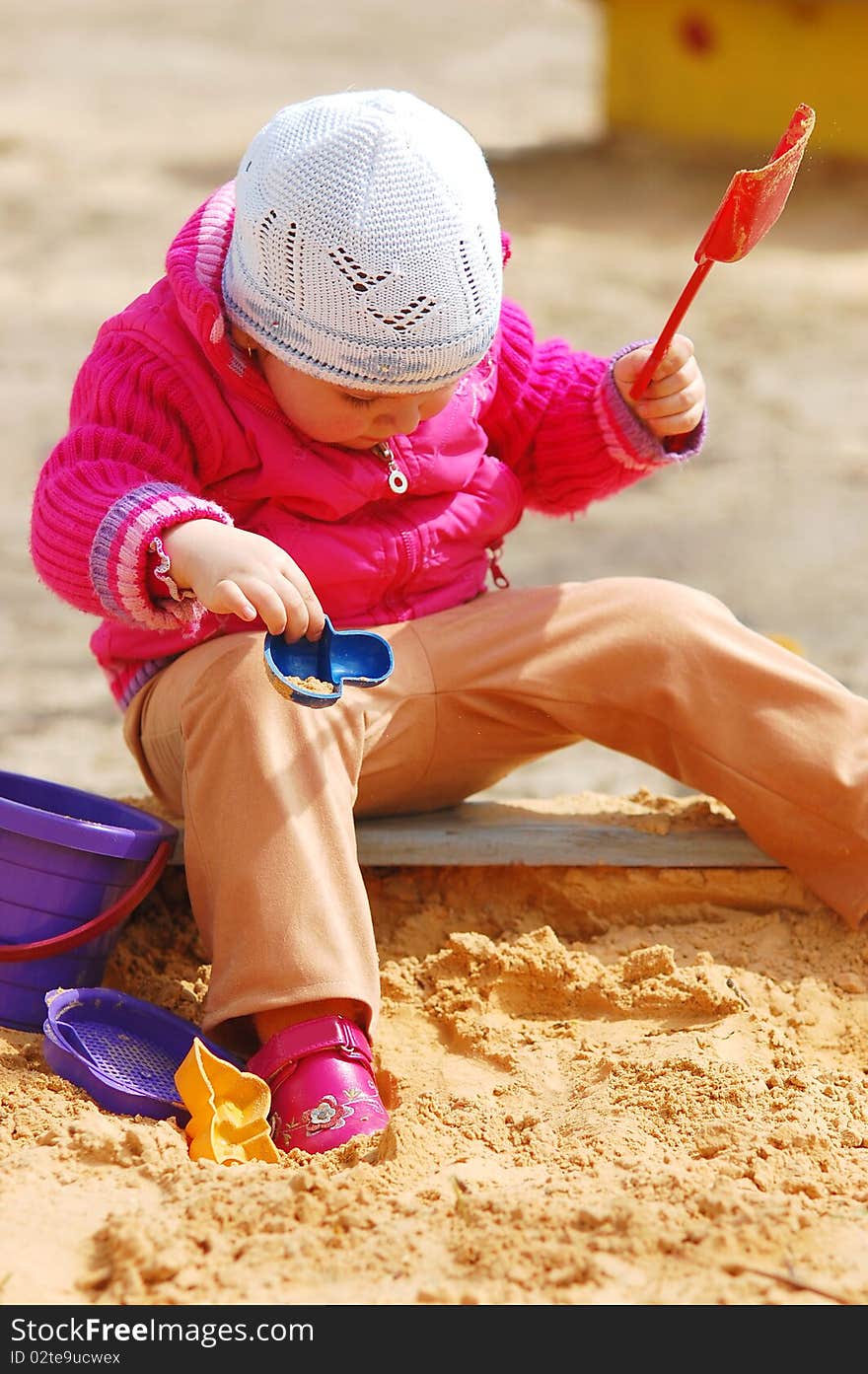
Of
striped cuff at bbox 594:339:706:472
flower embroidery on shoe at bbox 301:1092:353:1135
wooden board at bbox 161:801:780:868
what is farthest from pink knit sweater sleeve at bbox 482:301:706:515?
flower embroidery on shoe at bbox 301:1092:353:1135

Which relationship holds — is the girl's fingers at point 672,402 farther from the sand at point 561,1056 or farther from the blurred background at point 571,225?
the blurred background at point 571,225

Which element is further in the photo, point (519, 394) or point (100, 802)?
point (519, 394)

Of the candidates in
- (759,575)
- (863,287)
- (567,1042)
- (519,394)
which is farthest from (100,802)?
(863,287)

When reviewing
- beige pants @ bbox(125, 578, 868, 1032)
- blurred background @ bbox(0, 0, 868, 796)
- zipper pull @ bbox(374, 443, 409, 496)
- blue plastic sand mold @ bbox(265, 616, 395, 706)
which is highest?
zipper pull @ bbox(374, 443, 409, 496)

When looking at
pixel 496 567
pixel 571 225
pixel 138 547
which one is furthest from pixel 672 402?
pixel 571 225

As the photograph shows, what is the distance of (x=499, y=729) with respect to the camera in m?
2.38

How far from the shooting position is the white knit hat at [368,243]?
6.32ft

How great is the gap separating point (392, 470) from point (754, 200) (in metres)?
0.57

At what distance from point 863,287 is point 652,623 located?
4155 mm

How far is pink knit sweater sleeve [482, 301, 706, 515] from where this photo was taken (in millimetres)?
2430

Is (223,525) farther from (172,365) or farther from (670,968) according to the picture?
(670,968)

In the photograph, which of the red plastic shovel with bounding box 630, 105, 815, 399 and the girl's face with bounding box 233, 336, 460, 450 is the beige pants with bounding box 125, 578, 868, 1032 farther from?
the red plastic shovel with bounding box 630, 105, 815, 399

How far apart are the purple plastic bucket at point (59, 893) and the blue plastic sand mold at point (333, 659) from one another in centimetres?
32

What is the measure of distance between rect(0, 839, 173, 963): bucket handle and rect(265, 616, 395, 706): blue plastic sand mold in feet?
1.14
